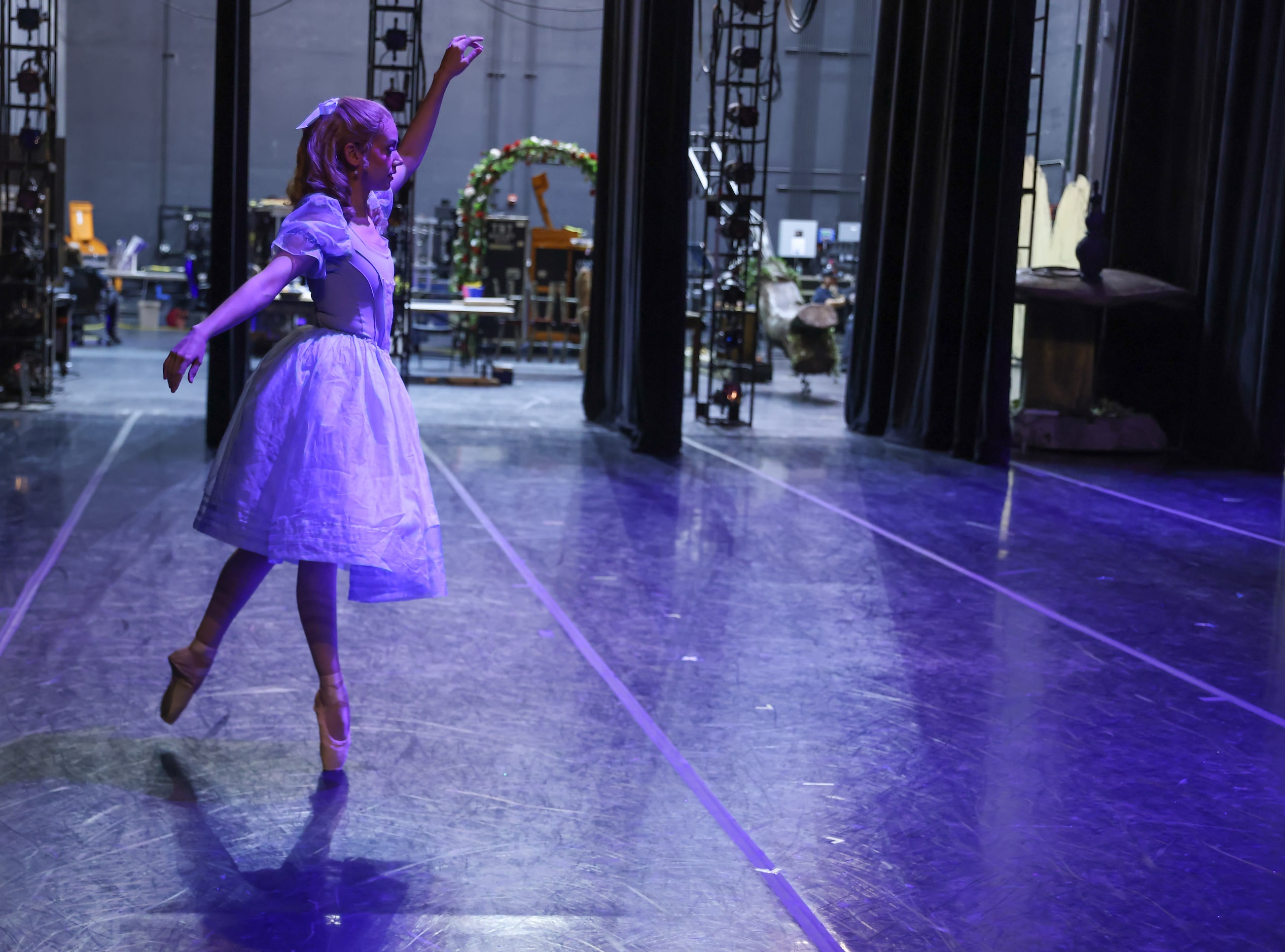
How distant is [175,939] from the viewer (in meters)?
1.78

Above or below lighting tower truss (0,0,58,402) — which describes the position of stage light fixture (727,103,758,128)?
above

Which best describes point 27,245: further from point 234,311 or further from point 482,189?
point 234,311

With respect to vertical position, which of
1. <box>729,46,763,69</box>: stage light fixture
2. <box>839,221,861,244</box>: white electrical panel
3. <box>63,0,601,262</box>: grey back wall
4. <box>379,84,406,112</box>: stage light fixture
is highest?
<box>63,0,601,262</box>: grey back wall

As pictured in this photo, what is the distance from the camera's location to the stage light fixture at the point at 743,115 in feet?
25.7

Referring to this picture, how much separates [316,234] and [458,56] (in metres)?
0.61

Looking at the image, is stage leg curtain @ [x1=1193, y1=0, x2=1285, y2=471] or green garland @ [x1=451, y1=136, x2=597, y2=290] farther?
green garland @ [x1=451, y1=136, x2=597, y2=290]

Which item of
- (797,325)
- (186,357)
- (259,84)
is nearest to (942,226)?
(797,325)

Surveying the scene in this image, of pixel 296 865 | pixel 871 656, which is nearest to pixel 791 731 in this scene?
pixel 871 656

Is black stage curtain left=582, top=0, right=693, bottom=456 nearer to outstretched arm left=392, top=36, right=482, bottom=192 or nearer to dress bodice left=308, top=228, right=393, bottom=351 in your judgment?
outstretched arm left=392, top=36, right=482, bottom=192

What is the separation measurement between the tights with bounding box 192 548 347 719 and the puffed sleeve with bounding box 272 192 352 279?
548 mm

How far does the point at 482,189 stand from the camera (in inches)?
495

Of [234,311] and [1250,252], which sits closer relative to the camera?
[234,311]

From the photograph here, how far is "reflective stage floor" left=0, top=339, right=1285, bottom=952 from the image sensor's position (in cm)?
193

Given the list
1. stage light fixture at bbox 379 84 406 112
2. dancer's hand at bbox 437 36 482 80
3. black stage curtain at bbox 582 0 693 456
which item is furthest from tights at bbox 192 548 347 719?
stage light fixture at bbox 379 84 406 112
